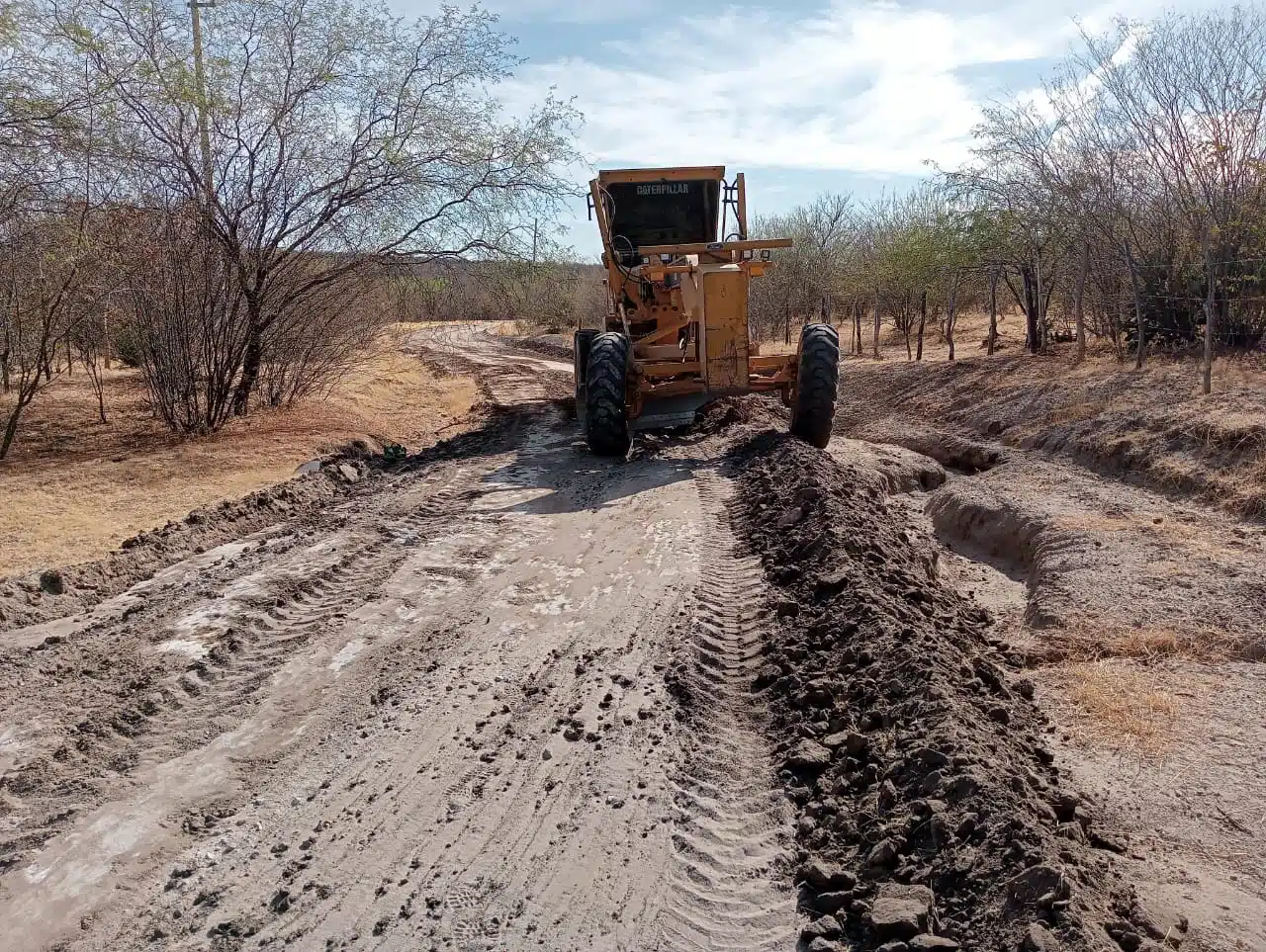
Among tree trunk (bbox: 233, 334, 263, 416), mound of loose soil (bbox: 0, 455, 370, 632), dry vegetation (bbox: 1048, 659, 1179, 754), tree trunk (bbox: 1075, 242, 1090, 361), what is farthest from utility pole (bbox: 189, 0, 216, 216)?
tree trunk (bbox: 1075, 242, 1090, 361)

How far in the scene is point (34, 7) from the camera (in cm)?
960

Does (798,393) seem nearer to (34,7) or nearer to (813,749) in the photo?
(813,749)

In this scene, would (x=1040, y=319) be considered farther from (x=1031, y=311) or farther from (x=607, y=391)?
(x=607, y=391)

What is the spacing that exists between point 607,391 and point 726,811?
6.27m

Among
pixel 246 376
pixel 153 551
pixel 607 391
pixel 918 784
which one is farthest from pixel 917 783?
pixel 246 376

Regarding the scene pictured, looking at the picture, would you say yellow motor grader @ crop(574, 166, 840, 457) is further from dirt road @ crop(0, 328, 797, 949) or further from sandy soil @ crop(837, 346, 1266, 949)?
dirt road @ crop(0, 328, 797, 949)

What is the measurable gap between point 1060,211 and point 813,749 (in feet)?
53.9

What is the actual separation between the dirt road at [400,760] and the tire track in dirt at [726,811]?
1 cm

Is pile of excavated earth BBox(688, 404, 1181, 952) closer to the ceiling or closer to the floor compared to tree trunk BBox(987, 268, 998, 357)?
closer to the floor

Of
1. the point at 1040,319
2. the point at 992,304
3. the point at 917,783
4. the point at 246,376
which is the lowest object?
the point at 917,783

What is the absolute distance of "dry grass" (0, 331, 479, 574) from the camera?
7996 mm

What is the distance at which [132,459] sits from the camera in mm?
11062

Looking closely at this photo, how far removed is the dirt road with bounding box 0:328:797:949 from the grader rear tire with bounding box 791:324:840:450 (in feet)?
11.7

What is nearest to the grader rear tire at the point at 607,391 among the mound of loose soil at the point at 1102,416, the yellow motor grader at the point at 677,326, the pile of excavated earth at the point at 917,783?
the yellow motor grader at the point at 677,326
